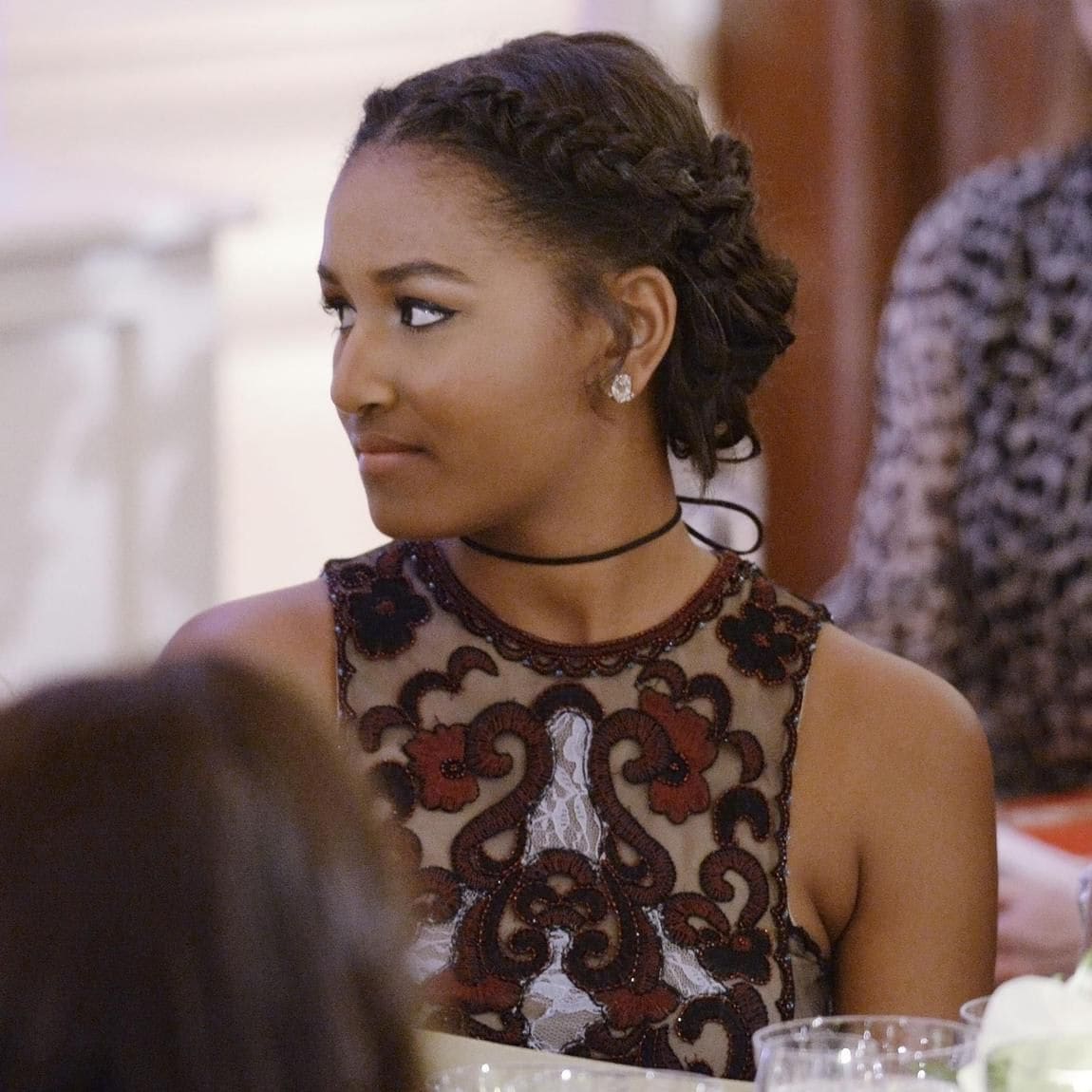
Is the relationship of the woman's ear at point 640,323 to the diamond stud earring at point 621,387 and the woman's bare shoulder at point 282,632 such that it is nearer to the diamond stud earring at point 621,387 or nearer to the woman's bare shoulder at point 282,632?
the diamond stud earring at point 621,387

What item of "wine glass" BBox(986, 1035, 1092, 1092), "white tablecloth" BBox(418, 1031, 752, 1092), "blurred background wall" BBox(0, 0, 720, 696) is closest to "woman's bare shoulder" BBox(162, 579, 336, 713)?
"white tablecloth" BBox(418, 1031, 752, 1092)

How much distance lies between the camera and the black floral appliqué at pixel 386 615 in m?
1.76

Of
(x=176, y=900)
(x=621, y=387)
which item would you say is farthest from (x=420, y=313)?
(x=176, y=900)

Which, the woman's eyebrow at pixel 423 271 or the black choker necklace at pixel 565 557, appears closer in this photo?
the woman's eyebrow at pixel 423 271

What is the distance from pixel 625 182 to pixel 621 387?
0.53ft

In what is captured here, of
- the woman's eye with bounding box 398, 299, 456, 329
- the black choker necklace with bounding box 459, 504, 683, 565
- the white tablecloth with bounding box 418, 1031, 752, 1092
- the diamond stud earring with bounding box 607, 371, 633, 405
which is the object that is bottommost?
the white tablecloth with bounding box 418, 1031, 752, 1092

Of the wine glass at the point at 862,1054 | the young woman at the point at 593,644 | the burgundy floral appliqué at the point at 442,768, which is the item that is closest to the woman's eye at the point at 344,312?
the young woman at the point at 593,644

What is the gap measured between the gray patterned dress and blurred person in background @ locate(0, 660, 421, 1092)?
71.9 inches

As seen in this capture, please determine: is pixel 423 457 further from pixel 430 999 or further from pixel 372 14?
pixel 372 14

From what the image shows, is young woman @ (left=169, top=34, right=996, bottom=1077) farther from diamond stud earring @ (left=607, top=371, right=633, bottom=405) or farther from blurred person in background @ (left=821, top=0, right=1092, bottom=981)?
blurred person in background @ (left=821, top=0, right=1092, bottom=981)

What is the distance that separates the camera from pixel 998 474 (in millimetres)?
2660

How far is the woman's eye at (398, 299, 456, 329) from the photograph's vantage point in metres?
1.62

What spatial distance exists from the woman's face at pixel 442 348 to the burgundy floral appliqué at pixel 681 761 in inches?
7.9

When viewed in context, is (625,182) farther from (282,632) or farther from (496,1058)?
(496,1058)
